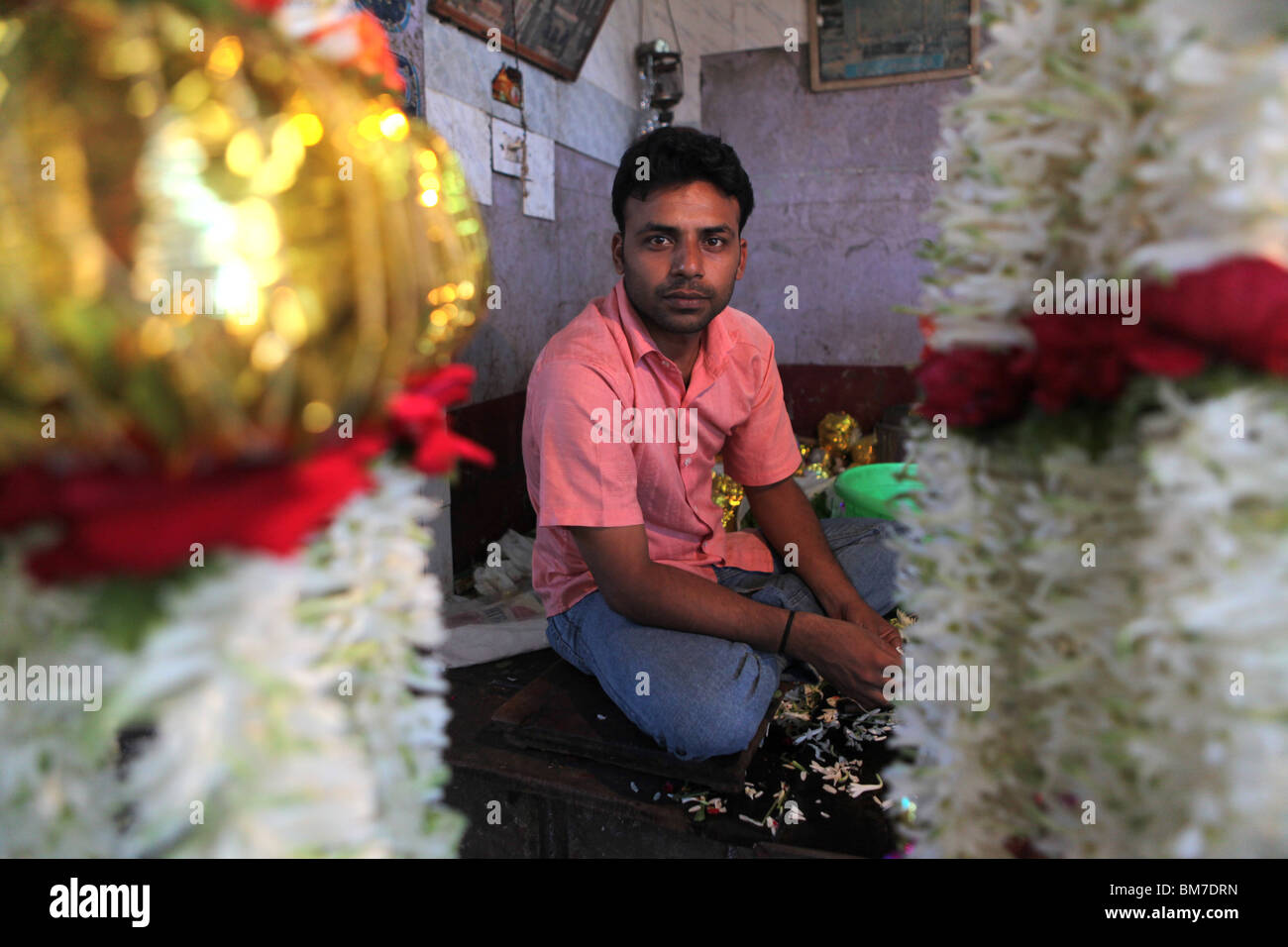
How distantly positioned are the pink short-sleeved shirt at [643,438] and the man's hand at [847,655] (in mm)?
321

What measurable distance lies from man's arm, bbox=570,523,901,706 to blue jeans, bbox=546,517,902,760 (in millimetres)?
43

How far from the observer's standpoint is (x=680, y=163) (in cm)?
194

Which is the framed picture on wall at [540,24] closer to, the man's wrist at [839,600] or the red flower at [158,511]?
the man's wrist at [839,600]

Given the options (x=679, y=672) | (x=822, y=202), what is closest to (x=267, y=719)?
(x=679, y=672)

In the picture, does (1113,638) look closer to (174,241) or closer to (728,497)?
(174,241)

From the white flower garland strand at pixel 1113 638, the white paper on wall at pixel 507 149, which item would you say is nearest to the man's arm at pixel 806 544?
the white flower garland strand at pixel 1113 638

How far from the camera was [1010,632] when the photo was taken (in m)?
0.71

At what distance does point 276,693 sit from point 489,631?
1872mm

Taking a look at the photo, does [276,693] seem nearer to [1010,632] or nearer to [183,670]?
[183,670]

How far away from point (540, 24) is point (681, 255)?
223cm

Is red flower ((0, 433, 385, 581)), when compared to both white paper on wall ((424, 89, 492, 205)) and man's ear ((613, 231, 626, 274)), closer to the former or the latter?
man's ear ((613, 231, 626, 274))

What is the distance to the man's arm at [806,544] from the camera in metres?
2.07

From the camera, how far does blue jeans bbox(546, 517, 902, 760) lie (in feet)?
5.07

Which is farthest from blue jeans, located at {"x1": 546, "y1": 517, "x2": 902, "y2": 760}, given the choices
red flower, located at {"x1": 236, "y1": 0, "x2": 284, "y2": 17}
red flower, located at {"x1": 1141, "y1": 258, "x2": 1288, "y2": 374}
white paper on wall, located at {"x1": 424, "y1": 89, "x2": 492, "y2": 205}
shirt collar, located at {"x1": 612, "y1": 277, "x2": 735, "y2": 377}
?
white paper on wall, located at {"x1": 424, "y1": 89, "x2": 492, "y2": 205}
